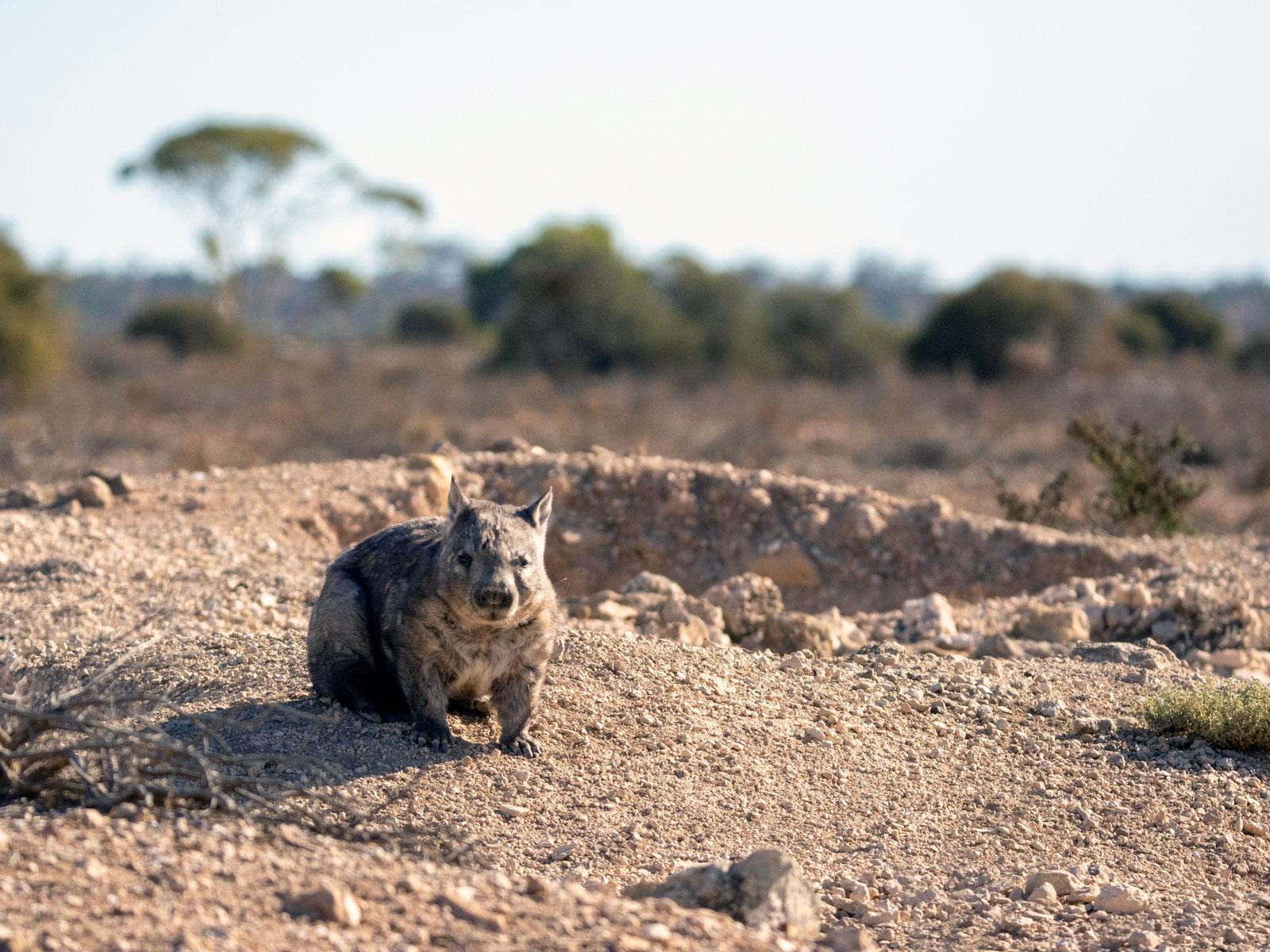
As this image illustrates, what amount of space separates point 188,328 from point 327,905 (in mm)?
37715

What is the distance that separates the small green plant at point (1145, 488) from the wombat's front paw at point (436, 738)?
26.4 feet

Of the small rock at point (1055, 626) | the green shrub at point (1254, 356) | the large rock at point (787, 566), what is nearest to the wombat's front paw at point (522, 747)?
the small rock at point (1055, 626)

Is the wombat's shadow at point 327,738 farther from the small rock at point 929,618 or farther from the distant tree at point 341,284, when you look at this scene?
the distant tree at point 341,284

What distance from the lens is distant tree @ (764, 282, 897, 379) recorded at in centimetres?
3609

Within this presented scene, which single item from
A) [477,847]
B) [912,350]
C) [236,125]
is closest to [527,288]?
[912,350]

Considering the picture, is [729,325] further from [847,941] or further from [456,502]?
[847,941]

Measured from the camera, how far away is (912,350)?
34.8 metres

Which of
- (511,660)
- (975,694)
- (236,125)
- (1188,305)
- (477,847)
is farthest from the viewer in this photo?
(236,125)

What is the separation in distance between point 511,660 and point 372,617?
690 millimetres

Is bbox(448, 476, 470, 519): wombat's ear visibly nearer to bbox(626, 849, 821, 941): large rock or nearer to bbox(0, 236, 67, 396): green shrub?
bbox(626, 849, 821, 941): large rock

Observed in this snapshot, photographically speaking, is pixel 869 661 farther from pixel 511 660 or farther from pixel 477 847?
pixel 477 847

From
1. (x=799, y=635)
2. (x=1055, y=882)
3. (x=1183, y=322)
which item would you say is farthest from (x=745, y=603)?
(x=1183, y=322)

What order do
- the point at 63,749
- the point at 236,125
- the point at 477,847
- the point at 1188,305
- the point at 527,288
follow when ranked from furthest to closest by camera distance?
1. the point at 236,125
2. the point at 1188,305
3. the point at 527,288
4. the point at 477,847
5. the point at 63,749

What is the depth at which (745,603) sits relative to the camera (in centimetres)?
862
